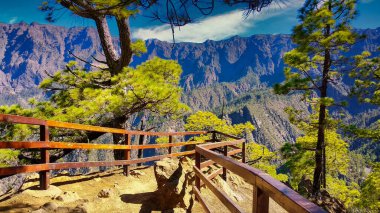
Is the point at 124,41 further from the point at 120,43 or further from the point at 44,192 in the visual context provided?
the point at 44,192

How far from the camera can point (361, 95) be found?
16672mm

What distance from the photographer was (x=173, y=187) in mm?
6277

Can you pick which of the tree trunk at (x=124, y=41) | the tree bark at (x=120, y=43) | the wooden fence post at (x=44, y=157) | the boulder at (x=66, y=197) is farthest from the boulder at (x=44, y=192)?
the tree bark at (x=120, y=43)

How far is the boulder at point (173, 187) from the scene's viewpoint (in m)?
6.25

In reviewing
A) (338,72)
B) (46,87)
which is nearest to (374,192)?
(338,72)

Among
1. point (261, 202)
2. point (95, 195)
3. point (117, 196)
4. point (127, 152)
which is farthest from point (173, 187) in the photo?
point (261, 202)

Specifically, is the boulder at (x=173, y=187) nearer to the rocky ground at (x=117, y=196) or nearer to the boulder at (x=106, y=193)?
the rocky ground at (x=117, y=196)

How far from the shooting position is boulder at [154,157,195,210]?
6250 millimetres

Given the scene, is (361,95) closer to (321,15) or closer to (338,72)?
(338,72)

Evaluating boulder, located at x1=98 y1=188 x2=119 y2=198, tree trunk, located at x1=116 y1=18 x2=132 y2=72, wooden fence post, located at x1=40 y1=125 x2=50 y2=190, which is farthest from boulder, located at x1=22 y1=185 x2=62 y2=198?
tree trunk, located at x1=116 y1=18 x2=132 y2=72

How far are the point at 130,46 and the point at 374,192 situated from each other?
16.3 metres

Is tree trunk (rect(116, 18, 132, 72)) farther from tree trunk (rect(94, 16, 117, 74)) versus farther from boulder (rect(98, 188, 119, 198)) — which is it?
boulder (rect(98, 188, 119, 198))

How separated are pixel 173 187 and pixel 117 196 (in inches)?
67.5

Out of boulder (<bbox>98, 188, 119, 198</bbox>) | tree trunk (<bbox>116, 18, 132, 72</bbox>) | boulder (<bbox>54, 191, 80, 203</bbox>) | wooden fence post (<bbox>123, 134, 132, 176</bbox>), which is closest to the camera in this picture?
boulder (<bbox>54, 191, 80, 203</bbox>)
